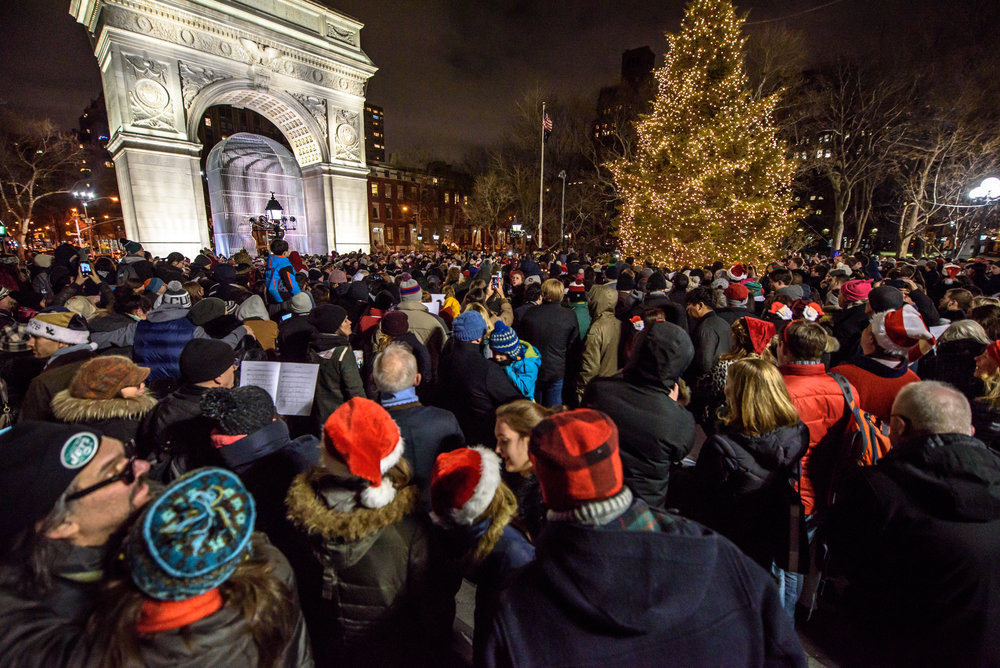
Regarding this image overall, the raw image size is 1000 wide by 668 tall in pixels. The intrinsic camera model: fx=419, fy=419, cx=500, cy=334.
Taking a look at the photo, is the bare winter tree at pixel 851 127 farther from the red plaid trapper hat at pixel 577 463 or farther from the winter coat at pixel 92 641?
the winter coat at pixel 92 641

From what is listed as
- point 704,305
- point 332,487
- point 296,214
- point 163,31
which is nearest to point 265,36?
point 163,31

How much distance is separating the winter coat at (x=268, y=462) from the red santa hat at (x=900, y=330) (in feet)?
12.9

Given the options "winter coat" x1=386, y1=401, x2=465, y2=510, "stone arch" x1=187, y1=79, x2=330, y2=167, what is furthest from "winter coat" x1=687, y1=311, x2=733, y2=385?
"stone arch" x1=187, y1=79, x2=330, y2=167

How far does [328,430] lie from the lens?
166cm

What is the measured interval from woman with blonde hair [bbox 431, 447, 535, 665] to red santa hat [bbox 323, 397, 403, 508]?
0.74 feet

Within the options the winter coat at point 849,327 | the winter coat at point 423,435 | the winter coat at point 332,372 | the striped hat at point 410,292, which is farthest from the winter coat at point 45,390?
the winter coat at point 849,327

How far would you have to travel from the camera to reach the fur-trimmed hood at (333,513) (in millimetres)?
1571

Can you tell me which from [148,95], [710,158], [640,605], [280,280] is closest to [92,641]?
[640,605]

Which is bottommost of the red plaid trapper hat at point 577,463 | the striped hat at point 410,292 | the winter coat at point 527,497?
the winter coat at point 527,497

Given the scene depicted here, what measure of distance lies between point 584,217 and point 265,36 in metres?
22.0

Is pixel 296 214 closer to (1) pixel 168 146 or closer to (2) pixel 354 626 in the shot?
(1) pixel 168 146

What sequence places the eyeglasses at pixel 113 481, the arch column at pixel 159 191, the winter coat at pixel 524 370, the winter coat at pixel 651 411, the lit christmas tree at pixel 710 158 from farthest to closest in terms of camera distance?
the arch column at pixel 159 191 < the lit christmas tree at pixel 710 158 < the winter coat at pixel 524 370 < the winter coat at pixel 651 411 < the eyeglasses at pixel 113 481

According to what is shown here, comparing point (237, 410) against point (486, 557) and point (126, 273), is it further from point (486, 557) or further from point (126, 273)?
point (126, 273)

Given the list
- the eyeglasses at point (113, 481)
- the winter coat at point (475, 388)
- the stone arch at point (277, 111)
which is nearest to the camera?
the eyeglasses at point (113, 481)
